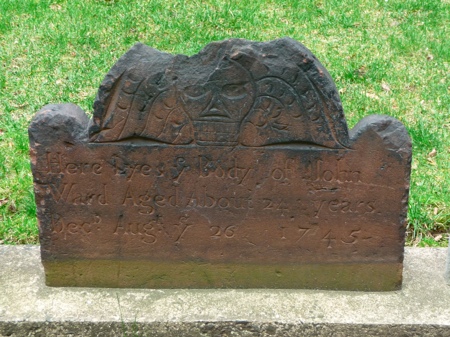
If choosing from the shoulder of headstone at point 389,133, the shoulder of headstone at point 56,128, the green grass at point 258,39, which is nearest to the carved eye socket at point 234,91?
the shoulder of headstone at point 389,133

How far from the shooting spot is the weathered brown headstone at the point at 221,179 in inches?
125

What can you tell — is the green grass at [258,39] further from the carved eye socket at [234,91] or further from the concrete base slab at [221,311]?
the carved eye socket at [234,91]

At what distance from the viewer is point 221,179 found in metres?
3.34

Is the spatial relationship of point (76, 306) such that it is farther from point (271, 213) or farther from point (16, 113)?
point (16, 113)

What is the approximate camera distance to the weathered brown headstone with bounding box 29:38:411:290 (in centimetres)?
319

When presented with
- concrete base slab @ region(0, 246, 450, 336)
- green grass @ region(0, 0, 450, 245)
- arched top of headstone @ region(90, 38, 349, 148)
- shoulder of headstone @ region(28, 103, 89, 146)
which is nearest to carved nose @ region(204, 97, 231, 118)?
arched top of headstone @ region(90, 38, 349, 148)

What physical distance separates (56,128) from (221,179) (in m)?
0.80

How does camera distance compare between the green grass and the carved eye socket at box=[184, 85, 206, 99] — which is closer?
the carved eye socket at box=[184, 85, 206, 99]

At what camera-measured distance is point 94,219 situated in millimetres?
3418

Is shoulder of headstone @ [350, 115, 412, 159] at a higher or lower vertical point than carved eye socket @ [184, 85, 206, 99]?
lower

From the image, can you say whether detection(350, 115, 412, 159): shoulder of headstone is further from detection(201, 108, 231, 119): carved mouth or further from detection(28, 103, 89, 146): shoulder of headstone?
detection(28, 103, 89, 146): shoulder of headstone

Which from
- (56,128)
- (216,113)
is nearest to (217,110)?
(216,113)

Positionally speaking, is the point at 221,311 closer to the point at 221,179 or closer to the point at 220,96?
the point at 221,179

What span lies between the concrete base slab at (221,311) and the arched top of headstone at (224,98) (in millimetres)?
773
